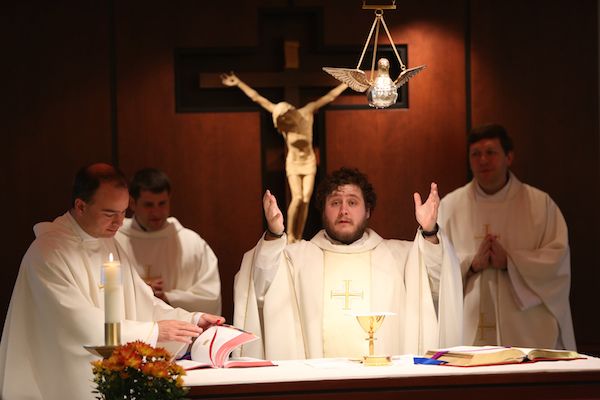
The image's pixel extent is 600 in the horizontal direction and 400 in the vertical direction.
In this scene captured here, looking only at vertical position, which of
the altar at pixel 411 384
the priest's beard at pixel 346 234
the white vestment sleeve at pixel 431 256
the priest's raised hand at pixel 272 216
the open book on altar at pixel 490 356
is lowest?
the altar at pixel 411 384

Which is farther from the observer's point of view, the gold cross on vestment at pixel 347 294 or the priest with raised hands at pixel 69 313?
the gold cross on vestment at pixel 347 294

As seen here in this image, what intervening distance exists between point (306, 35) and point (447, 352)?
417cm

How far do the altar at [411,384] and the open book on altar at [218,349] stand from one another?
1.05 feet

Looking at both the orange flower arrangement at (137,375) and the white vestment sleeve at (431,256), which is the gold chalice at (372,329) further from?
the orange flower arrangement at (137,375)

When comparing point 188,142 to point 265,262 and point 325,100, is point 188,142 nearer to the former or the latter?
point 325,100

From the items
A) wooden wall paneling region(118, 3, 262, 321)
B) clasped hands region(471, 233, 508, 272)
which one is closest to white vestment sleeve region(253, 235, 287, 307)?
clasped hands region(471, 233, 508, 272)

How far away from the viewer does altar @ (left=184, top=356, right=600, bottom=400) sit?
4.61 m

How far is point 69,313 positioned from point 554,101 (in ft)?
15.3

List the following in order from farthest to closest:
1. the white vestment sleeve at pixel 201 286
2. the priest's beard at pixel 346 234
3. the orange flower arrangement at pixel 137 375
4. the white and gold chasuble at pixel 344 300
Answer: the white vestment sleeve at pixel 201 286 → the priest's beard at pixel 346 234 → the white and gold chasuble at pixel 344 300 → the orange flower arrangement at pixel 137 375

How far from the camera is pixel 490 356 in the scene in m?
5.04

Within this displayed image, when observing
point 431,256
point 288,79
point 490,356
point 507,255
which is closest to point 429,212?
point 431,256

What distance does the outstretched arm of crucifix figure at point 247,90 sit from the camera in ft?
27.6

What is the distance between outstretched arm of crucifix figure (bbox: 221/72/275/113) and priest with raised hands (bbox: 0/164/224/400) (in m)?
2.77


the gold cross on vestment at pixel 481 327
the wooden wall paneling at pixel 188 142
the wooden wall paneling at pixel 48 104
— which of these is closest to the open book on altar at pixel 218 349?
the gold cross on vestment at pixel 481 327
